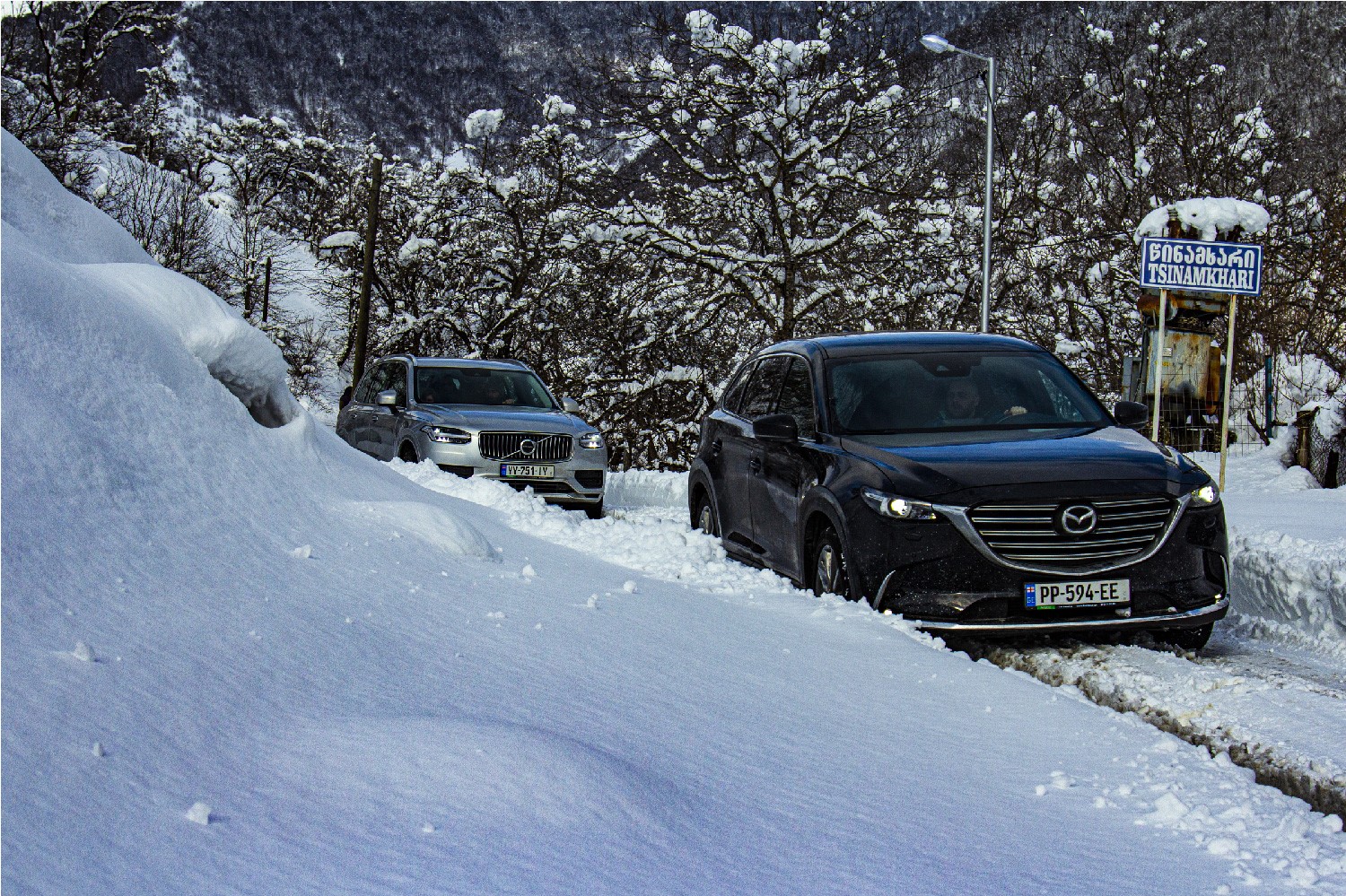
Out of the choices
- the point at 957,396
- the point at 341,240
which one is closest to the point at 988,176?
the point at 957,396

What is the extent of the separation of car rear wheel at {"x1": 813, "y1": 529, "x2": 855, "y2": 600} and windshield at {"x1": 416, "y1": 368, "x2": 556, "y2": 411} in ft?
25.6

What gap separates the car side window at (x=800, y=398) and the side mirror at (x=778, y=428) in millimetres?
48

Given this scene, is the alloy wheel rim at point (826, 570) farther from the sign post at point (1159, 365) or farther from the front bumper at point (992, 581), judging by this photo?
the sign post at point (1159, 365)

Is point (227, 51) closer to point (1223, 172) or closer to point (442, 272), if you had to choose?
point (442, 272)

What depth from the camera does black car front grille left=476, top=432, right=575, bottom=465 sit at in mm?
12883

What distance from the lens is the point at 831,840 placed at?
10.1ft

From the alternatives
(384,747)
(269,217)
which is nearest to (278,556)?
(384,747)

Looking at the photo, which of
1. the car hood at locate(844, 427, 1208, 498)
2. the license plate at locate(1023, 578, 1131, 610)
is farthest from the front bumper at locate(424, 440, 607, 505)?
the license plate at locate(1023, 578, 1131, 610)

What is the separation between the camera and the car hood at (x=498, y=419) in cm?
1300

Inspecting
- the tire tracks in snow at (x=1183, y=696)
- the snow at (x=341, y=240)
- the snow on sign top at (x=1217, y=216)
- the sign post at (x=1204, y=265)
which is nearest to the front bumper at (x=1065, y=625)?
the tire tracks in snow at (x=1183, y=696)

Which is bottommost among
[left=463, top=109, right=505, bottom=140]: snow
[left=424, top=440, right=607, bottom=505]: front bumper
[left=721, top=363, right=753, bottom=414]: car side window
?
[left=424, top=440, right=607, bottom=505]: front bumper

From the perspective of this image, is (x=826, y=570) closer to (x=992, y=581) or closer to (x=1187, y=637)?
(x=992, y=581)

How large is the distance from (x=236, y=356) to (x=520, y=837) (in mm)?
3698

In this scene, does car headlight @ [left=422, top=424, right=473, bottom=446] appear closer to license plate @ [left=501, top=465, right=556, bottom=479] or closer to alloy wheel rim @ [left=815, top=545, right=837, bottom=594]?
license plate @ [left=501, top=465, right=556, bottom=479]
